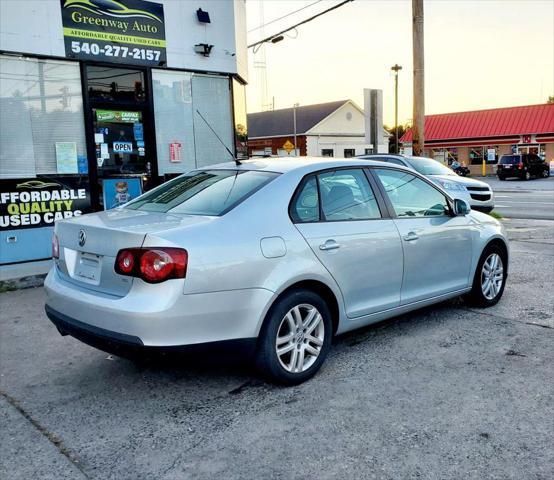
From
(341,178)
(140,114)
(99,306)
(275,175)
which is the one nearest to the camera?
(99,306)

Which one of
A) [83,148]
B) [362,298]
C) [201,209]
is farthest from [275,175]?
[83,148]

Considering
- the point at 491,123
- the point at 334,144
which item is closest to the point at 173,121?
the point at 491,123

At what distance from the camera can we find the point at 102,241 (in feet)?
11.7

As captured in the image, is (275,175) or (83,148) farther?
(83,148)

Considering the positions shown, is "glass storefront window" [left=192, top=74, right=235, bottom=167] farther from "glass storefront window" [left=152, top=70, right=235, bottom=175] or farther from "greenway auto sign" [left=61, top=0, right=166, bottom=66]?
"greenway auto sign" [left=61, top=0, right=166, bottom=66]

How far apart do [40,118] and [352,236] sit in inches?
224

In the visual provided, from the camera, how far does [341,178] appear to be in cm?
447

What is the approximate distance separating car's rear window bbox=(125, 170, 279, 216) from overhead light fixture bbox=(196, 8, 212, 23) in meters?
5.56

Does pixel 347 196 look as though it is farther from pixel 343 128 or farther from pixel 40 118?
pixel 343 128

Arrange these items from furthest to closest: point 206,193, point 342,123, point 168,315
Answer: point 342,123, point 206,193, point 168,315

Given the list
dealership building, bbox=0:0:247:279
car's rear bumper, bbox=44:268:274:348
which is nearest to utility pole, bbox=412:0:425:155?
dealership building, bbox=0:0:247:279

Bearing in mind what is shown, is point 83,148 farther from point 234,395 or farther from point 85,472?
point 85,472

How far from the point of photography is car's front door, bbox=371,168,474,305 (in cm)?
471

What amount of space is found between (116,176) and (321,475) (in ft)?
22.8
